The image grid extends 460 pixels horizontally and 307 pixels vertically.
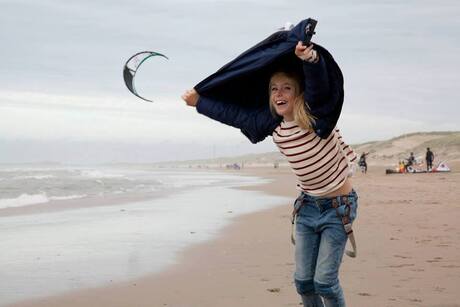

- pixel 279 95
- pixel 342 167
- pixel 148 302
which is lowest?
pixel 148 302

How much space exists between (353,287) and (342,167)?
2333 mm

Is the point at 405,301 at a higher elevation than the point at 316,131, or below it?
below

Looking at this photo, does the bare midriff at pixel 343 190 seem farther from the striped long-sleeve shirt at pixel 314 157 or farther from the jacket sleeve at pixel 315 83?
the jacket sleeve at pixel 315 83

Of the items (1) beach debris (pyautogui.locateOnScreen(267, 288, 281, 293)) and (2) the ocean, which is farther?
(2) the ocean

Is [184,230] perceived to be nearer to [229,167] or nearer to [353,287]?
[353,287]

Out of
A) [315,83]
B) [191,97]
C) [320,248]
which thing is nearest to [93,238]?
[191,97]

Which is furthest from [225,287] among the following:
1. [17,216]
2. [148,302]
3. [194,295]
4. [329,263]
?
[17,216]

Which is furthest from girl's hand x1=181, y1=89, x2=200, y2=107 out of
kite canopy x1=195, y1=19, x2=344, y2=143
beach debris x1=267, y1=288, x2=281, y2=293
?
beach debris x1=267, y1=288, x2=281, y2=293

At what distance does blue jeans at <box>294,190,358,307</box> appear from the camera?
3594mm

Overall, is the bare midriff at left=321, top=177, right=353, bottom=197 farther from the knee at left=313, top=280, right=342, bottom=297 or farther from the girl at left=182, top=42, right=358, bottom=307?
the knee at left=313, top=280, right=342, bottom=297

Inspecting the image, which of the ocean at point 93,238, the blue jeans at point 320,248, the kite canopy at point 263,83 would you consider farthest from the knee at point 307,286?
the ocean at point 93,238

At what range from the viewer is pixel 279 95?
365 centimetres

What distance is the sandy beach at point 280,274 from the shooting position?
5.32 metres

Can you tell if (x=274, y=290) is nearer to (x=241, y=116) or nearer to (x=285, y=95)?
(x=241, y=116)
